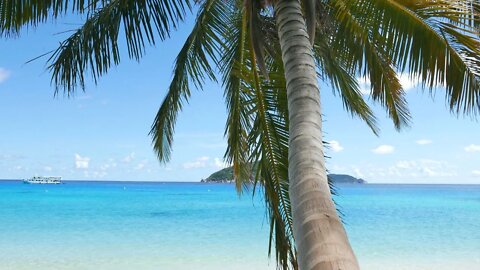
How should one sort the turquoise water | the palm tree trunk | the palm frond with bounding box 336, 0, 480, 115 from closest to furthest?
the palm tree trunk < the palm frond with bounding box 336, 0, 480, 115 < the turquoise water

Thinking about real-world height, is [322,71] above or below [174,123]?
above

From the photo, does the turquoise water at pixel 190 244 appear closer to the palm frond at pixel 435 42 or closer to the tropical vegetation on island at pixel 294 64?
the tropical vegetation on island at pixel 294 64

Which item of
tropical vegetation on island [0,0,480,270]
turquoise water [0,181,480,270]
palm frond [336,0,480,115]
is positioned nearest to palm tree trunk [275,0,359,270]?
tropical vegetation on island [0,0,480,270]

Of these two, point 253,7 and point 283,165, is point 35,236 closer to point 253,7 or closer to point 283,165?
point 283,165

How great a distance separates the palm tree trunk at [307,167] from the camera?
101 inches

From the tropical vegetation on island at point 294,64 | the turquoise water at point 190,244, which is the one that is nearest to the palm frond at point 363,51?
the tropical vegetation on island at point 294,64

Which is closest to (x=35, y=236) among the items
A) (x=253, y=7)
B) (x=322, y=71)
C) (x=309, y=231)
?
(x=322, y=71)

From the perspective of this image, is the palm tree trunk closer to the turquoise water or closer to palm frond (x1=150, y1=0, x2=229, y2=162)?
palm frond (x1=150, y1=0, x2=229, y2=162)

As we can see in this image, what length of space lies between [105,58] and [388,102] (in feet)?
12.0

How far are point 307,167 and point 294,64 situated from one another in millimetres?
862

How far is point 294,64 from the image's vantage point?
11.9ft

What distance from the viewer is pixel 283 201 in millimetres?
6344

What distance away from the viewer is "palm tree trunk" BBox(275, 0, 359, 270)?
2.56 metres

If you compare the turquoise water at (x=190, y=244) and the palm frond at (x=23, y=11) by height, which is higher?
the palm frond at (x=23, y=11)
